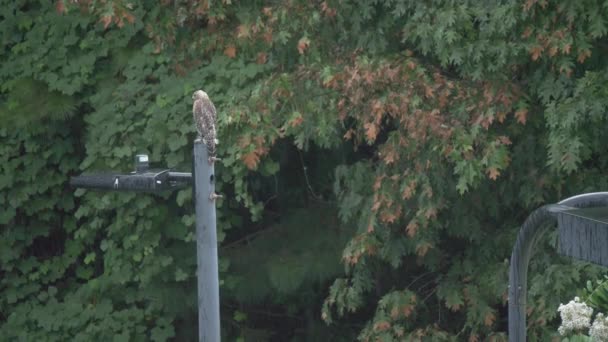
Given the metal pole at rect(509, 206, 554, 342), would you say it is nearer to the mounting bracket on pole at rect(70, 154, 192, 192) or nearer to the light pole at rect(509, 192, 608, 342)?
the light pole at rect(509, 192, 608, 342)

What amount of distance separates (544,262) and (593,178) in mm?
553

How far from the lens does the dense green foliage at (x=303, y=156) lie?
19.2ft

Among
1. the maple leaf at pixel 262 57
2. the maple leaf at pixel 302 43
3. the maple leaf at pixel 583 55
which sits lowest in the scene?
the maple leaf at pixel 583 55

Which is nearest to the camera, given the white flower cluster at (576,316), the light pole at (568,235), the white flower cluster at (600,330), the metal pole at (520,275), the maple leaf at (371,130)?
the light pole at (568,235)

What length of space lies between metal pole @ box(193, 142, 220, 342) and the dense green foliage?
6.56 feet

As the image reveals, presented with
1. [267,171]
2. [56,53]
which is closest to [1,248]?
[56,53]

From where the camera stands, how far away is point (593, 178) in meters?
5.96

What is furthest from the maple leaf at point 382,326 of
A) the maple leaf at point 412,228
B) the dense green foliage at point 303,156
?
the maple leaf at point 412,228

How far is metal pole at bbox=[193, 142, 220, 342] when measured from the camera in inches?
160

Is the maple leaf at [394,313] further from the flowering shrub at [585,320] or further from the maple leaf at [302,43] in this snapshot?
the flowering shrub at [585,320]

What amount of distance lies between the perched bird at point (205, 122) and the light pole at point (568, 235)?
4.60ft

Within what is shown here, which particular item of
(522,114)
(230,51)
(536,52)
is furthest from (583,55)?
(230,51)

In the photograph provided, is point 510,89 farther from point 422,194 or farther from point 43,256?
point 43,256

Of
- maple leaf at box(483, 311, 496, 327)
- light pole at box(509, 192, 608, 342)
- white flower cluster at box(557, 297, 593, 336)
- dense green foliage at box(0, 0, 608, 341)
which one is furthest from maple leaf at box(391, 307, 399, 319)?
light pole at box(509, 192, 608, 342)
